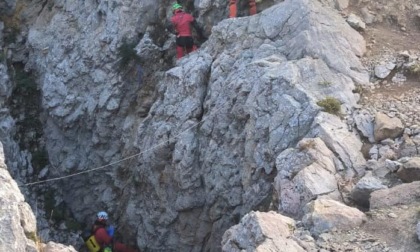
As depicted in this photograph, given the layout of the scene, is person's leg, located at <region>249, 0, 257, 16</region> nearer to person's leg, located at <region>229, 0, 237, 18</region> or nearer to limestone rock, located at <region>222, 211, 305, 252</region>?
person's leg, located at <region>229, 0, 237, 18</region>

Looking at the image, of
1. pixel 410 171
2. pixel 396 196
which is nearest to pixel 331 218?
pixel 396 196

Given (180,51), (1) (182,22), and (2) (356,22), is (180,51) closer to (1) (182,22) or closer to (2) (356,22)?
(1) (182,22)

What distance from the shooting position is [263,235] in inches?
419

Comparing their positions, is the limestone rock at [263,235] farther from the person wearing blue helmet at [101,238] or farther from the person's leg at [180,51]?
the person's leg at [180,51]

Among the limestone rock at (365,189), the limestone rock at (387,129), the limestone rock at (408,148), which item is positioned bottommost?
the limestone rock at (365,189)

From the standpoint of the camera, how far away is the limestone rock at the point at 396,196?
11.2 metres

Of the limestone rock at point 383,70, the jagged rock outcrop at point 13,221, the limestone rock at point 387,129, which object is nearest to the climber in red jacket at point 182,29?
the limestone rock at point 383,70

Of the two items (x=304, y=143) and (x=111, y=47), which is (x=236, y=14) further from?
(x=304, y=143)

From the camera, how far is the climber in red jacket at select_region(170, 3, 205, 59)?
19109mm

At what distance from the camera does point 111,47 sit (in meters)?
A: 21.5

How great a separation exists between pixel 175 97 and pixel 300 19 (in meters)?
4.76

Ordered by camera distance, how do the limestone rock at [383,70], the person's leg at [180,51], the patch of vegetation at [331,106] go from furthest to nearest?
1. the person's leg at [180,51]
2. the limestone rock at [383,70]
3. the patch of vegetation at [331,106]

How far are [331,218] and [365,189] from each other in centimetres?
136

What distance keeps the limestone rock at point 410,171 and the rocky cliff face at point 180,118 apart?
3.05 feet
